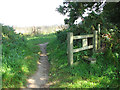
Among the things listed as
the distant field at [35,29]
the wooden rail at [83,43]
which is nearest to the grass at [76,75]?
the wooden rail at [83,43]

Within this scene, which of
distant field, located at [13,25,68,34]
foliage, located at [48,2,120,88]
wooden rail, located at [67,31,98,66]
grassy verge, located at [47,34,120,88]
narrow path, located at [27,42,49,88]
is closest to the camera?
grassy verge, located at [47,34,120,88]

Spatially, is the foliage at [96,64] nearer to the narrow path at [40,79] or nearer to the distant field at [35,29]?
the narrow path at [40,79]

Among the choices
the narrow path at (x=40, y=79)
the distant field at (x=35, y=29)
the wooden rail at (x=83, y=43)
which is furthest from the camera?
the distant field at (x=35, y=29)

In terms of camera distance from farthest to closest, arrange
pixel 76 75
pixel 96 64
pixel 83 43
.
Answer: pixel 83 43 → pixel 96 64 → pixel 76 75

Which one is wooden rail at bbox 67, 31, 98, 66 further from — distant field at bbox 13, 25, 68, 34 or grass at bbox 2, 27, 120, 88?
distant field at bbox 13, 25, 68, 34

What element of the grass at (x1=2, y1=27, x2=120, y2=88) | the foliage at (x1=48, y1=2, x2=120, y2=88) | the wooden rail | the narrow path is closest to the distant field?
the foliage at (x1=48, y1=2, x2=120, y2=88)

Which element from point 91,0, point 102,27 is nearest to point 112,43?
point 102,27

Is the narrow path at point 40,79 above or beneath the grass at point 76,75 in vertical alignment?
beneath

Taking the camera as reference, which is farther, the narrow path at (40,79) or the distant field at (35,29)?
the distant field at (35,29)

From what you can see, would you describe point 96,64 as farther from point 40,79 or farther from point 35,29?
point 35,29

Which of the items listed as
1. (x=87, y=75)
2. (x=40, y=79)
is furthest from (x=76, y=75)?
(x=40, y=79)

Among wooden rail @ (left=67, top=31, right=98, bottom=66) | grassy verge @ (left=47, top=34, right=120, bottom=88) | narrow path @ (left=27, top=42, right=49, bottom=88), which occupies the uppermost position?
wooden rail @ (left=67, top=31, right=98, bottom=66)

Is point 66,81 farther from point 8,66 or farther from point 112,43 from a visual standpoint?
point 112,43

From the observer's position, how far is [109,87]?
3.96 meters
